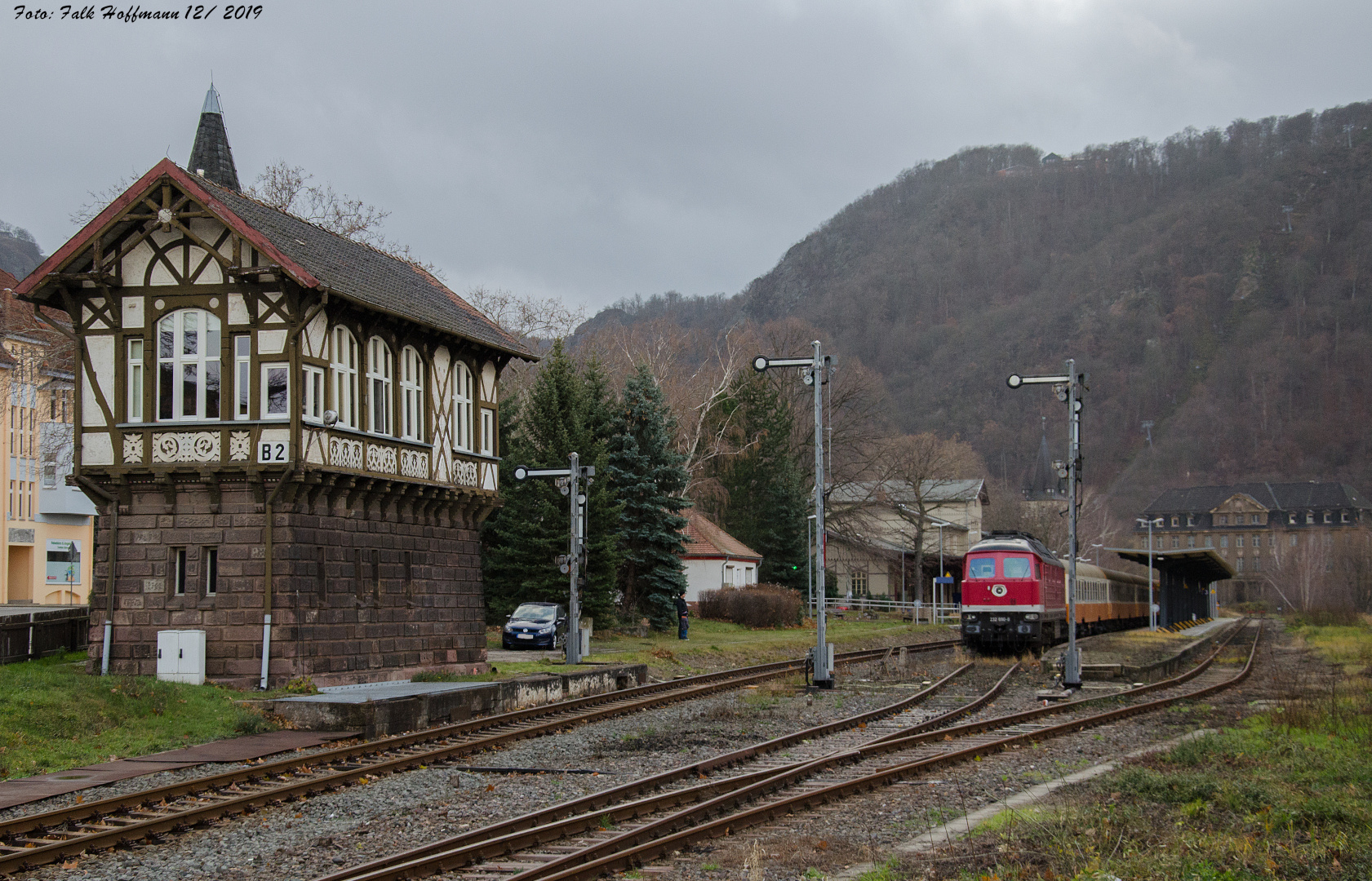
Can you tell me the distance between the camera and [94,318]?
853 inches

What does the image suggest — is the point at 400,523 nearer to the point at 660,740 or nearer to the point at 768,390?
the point at 660,740

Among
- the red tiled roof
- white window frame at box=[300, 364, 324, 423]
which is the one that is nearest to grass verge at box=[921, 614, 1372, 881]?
white window frame at box=[300, 364, 324, 423]

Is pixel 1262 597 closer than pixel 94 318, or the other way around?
pixel 94 318

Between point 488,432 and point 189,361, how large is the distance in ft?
25.7

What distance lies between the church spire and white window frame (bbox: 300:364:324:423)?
42.5ft

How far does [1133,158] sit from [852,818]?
208m

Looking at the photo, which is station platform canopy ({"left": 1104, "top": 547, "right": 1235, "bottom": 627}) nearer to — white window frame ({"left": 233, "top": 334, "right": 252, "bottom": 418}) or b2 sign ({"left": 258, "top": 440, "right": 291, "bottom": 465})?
b2 sign ({"left": 258, "top": 440, "right": 291, "bottom": 465})

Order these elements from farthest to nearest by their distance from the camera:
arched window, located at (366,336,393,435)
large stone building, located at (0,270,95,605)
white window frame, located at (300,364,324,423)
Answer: large stone building, located at (0,270,95,605), arched window, located at (366,336,393,435), white window frame, located at (300,364,324,423)

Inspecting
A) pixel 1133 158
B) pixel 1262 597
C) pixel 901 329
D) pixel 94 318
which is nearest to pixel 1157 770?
pixel 94 318

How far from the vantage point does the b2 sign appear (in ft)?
66.8

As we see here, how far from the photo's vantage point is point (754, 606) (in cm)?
4909

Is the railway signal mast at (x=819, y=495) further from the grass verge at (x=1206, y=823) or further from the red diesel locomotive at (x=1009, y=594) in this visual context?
the red diesel locomotive at (x=1009, y=594)

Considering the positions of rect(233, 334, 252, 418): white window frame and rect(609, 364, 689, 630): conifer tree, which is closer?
rect(233, 334, 252, 418): white window frame

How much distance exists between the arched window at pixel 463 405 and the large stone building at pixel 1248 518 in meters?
106
